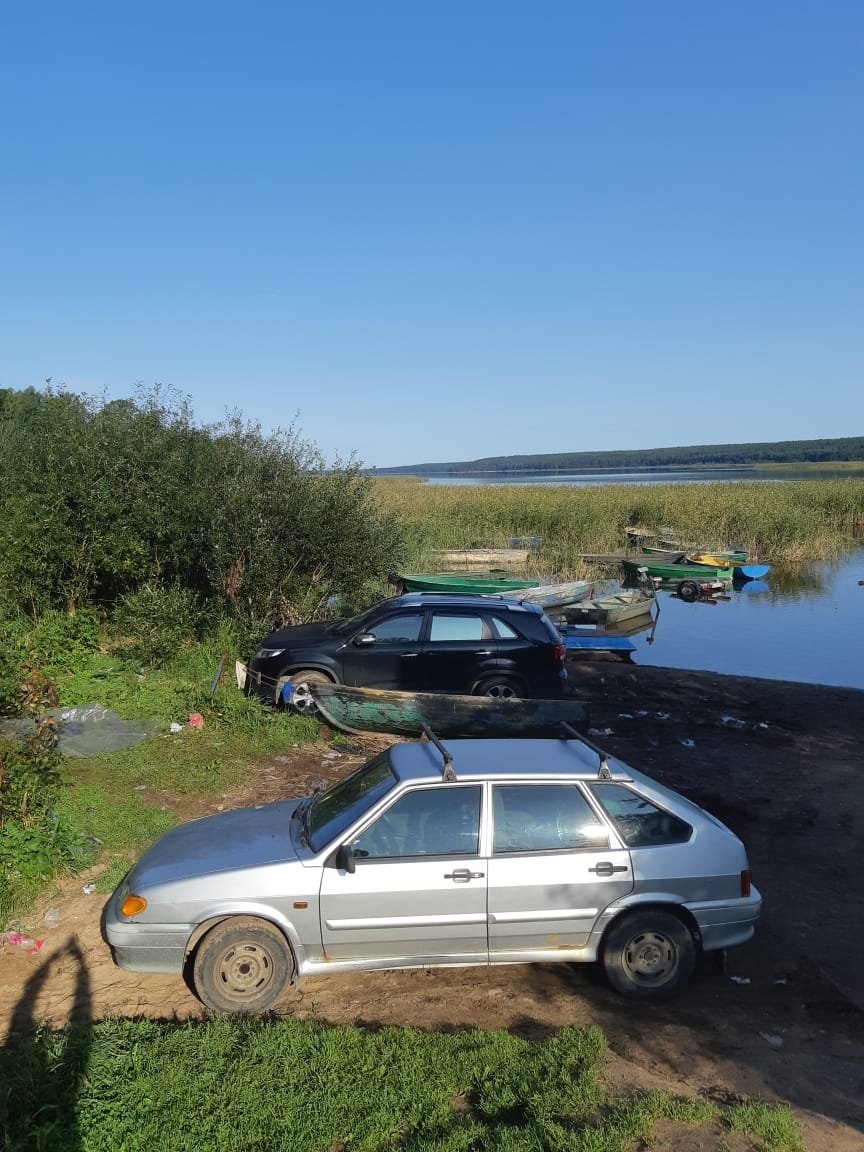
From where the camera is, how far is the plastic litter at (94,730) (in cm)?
983

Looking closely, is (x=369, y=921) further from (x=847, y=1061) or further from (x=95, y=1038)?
(x=847, y=1061)

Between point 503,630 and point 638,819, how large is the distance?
20.7ft

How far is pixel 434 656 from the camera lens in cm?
1192

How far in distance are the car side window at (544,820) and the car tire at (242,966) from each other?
1.53 metres

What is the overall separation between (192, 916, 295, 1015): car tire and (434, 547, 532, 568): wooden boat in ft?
85.5

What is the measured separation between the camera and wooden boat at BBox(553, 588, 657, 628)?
75.2 ft

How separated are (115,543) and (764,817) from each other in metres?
10.9

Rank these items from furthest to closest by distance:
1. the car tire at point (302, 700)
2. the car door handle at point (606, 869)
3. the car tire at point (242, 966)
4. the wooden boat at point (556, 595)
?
the wooden boat at point (556, 595) < the car tire at point (302, 700) < the car door handle at point (606, 869) < the car tire at point (242, 966)

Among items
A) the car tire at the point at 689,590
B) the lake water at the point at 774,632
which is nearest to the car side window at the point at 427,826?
the lake water at the point at 774,632

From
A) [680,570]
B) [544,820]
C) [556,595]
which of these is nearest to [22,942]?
[544,820]

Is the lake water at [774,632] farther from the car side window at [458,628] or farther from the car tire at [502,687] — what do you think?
the car side window at [458,628]

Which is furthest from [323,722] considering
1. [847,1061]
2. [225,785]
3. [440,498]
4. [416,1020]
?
[440,498]

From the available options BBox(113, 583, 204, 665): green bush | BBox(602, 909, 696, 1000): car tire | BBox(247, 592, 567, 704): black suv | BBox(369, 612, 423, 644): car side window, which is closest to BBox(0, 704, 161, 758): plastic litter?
BBox(247, 592, 567, 704): black suv

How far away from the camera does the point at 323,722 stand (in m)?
11.3
